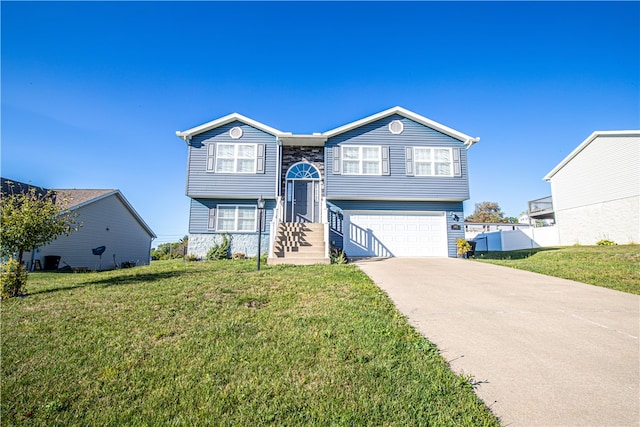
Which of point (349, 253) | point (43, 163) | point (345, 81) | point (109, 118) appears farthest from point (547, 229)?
point (43, 163)

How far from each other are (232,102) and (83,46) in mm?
5770

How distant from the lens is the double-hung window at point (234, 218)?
43.5 feet

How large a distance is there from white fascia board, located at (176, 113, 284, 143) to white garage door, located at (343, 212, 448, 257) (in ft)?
17.7

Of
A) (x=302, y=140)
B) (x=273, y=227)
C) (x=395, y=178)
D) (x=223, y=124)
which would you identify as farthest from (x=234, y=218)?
(x=395, y=178)

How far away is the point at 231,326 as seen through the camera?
394 centimetres

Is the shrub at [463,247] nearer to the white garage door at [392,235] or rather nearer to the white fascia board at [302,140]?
the white garage door at [392,235]

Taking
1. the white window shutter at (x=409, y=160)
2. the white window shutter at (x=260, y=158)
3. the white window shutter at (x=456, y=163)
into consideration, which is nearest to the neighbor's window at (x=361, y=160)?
the white window shutter at (x=409, y=160)

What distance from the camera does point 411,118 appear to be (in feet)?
44.6

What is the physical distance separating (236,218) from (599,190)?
2106 centimetres

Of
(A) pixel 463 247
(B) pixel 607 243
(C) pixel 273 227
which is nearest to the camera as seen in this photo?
(C) pixel 273 227

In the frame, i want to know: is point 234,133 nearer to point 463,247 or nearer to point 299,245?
point 299,245

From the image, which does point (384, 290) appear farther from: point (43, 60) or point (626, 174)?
point (626, 174)

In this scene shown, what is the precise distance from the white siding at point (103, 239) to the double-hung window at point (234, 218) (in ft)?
25.0

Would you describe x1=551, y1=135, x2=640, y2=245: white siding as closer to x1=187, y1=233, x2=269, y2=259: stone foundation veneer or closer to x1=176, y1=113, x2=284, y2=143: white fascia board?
x1=176, y1=113, x2=284, y2=143: white fascia board
